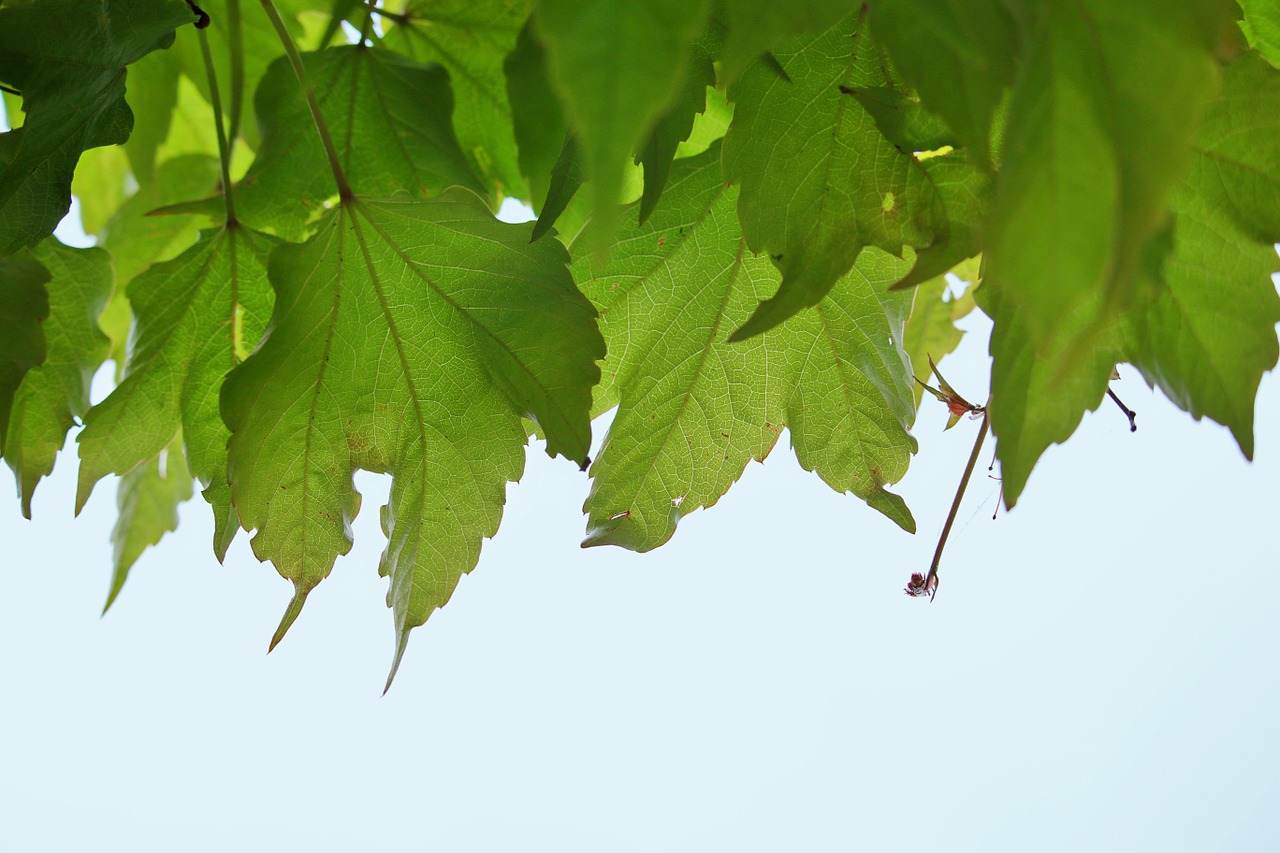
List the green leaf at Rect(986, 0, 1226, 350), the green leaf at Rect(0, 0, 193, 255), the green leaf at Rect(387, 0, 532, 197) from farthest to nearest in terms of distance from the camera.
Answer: the green leaf at Rect(387, 0, 532, 197)
the green leaf at Rect(0, 0, 193, 255)
the green leaf at Rect(986, 0, 1226, 350)

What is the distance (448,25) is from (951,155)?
20cm

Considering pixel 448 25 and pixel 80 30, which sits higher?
pixel 448 25

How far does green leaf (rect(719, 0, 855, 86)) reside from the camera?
0.37 ft

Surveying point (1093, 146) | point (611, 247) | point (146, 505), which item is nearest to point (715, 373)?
point (611, 247)

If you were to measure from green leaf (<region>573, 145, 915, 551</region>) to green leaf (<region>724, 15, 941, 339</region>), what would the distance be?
0.17ft

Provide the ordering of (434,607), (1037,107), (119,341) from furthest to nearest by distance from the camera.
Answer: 1. (119,341)
2. (434,607)
3. (1037,107)

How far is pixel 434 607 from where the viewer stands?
218 millimetres

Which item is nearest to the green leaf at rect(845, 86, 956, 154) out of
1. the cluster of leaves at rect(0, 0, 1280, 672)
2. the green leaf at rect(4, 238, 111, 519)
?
the cluster of leaves at rect(0, 0, 1280, 672)

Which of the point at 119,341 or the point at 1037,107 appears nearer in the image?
the point at 1037,107

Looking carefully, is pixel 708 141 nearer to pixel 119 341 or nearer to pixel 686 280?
pixel 686 280

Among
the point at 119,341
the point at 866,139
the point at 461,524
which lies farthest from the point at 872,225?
the point at 119,341

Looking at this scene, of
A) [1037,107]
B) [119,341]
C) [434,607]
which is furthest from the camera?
[119,341]

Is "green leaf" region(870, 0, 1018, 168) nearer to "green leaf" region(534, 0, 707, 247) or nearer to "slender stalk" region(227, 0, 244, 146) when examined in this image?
"green leaf" region(534, 0, 707, 247)

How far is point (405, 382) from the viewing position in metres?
0.23
